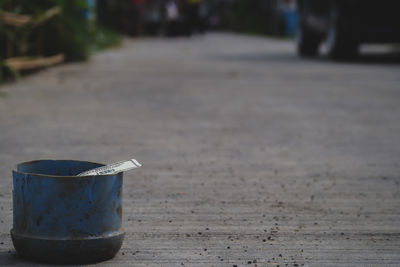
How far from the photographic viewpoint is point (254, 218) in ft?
15.1

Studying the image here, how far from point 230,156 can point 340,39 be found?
11.5m

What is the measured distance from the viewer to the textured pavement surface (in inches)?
161

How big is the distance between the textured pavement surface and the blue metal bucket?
125 millimetres

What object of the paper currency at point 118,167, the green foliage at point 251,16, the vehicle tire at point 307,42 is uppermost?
the paper currency at point 118,167

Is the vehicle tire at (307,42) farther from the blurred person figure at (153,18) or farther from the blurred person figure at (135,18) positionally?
the blurred person figure at (153,18)

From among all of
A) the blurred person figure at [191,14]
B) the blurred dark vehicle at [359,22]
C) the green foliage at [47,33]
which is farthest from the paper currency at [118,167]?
the blurred person figure at [191,14]

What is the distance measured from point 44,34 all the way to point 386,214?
Answer: 10472 mm

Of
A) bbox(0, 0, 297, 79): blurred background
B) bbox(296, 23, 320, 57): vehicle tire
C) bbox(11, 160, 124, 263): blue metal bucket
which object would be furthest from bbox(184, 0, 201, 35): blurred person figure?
bbox(11, 160, 124, 263): blue metal bucket

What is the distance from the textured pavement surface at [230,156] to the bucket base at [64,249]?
71mm

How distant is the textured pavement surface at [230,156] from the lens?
408 cm

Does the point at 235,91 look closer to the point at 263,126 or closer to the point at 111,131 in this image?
the point at 263,126

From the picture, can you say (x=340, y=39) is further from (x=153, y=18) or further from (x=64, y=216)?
(x=153, y=18)

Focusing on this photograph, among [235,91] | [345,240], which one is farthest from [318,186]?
[235,91]

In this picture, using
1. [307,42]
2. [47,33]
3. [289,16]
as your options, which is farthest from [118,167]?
[289,16]
